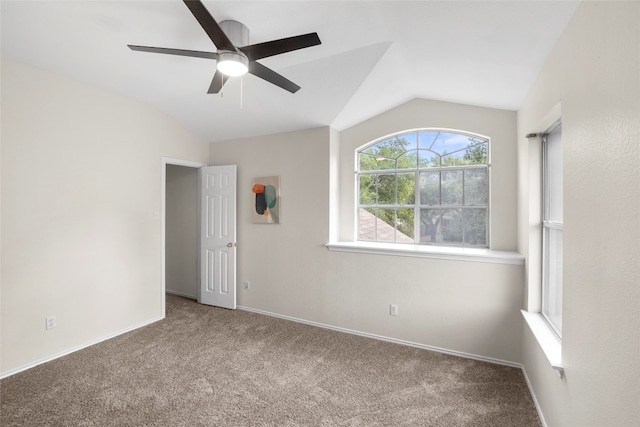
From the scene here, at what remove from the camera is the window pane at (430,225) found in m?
3.45

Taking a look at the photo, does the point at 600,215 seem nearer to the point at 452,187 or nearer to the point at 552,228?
the point at 552,228

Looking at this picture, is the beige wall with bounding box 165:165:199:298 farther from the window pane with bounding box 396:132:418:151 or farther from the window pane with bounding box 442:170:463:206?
the window pane with bounding box 442:170:463:206

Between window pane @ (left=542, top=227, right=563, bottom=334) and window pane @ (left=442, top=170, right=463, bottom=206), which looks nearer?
window pane @ (left=542, top=227, right=563, bottom=334)

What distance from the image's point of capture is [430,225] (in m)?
3.49

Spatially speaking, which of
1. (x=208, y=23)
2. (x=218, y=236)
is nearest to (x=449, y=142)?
(x=208, y=23)

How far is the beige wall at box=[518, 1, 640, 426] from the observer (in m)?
1.01

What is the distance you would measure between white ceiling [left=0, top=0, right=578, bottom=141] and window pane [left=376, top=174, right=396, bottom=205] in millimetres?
850

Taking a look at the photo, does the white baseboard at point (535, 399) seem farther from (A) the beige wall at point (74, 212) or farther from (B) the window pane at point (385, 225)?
(A) the beige wall at point (74, 212)

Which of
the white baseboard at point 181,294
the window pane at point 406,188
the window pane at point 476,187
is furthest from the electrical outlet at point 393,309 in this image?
the white baseboard at point 181,294

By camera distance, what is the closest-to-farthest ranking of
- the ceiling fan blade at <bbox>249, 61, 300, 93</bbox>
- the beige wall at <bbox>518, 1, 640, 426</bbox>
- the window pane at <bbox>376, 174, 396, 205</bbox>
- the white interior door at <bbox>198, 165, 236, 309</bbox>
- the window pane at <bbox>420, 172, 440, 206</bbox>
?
the beige wall at <bbox>518, 1, 640, 426</bbox>, the ceiling fan blade at <bbox>249, 61, 300, 93</bbox>, the window pane at <bbox>420, 172, 440, 206</bbox>, the window pane at <bbox>376, 174, 396, 205</bbox>, the white interior door at <bbox>198, 165, 236, 309</bbox>

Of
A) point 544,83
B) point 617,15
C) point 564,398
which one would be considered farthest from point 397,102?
point 564,398

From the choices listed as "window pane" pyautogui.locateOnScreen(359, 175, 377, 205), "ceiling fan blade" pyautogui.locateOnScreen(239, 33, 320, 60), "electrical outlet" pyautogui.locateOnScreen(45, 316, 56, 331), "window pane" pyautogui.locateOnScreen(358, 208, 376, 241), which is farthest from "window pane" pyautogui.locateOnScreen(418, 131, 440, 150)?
"electrical outlet" pyautogui.locateOnScreen(45, 316, 56, 331)

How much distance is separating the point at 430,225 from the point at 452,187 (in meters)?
Answer: 0.50

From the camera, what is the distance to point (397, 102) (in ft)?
11.2
